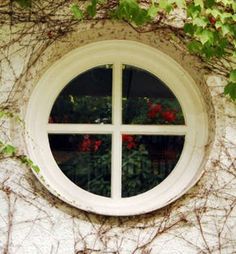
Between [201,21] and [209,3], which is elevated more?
[209,3]

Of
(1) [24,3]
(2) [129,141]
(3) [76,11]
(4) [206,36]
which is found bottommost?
(2) [129,141]

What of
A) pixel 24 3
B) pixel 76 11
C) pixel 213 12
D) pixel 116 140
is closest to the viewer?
pixel 213 12

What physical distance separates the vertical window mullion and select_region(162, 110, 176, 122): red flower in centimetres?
28

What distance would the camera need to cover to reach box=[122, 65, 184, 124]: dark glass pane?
3.21 meters

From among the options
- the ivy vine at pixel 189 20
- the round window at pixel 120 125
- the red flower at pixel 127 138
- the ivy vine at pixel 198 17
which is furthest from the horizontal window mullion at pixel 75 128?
the ivy vine at pixel 198 17

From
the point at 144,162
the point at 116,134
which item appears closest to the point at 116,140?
the point at 116,134

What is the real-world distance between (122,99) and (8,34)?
780 mm

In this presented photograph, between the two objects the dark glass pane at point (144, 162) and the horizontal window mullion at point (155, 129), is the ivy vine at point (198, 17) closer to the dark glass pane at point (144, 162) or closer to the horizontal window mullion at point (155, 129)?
the horizontal window mullion at point (155, 129)

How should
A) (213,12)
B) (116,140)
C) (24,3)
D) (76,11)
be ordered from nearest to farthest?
(213,12) < (76,11) < (24,3) < (116,140)

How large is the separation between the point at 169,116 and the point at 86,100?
52cm

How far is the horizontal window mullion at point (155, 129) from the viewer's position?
3.17 metres

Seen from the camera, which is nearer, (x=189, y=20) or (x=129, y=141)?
(x=189, y=20)

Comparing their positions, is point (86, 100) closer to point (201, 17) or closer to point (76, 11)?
A: point (76, 11)

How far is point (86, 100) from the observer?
10.5ft
